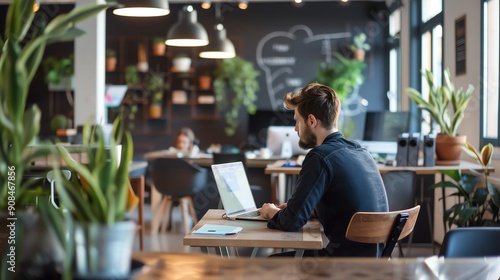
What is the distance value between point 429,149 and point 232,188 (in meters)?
2.80

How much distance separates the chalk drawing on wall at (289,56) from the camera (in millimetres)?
11438

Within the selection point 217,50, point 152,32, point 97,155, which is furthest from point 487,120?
point 152,32

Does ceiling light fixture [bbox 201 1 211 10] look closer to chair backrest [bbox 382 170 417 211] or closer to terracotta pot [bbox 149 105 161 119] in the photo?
terracotta pot [bbox 149 105 161 119]

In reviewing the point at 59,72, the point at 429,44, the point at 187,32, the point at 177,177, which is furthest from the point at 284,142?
the point at 59,72

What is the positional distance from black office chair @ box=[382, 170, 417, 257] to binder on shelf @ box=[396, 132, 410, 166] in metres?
0.59

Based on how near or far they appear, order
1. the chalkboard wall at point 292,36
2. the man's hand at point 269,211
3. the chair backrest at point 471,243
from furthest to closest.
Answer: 1. the chalkboard wall at point 292,36
2. the man's hand at point 269,211
3. the chair backrest at point 471,243

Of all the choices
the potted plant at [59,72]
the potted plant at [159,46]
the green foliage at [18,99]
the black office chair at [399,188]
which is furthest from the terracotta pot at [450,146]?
the potted plant at [59,72]

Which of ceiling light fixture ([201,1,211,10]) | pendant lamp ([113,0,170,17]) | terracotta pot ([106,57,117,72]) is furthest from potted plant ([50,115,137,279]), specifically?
terracotta pot ([106,57,117,72])

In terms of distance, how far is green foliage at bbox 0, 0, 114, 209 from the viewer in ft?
3.78

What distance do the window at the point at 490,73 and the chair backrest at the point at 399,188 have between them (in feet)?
2.96

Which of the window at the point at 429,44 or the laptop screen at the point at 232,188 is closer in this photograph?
the laptop screen at the point at 232,188

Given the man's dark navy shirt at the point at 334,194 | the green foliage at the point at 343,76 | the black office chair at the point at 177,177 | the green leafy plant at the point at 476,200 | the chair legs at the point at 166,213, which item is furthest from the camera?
the green foliage at the point at 343,76

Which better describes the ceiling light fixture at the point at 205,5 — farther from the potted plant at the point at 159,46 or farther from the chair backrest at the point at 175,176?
the chair backrest at the point at 175,176

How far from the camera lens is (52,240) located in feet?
3.62
